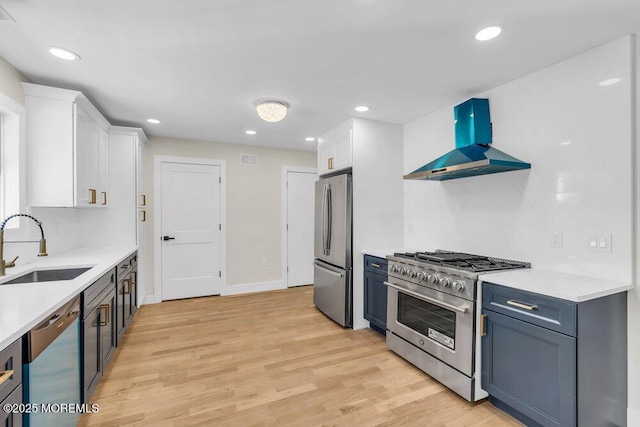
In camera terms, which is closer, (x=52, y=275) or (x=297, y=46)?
(x=297, y=46)

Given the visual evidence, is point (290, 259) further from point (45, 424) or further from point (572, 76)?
point (572, 76)

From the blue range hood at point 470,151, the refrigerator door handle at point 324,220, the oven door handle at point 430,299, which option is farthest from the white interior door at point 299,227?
the blue range hood at point 470,151

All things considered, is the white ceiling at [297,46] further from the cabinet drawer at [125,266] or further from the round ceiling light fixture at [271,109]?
the cabinet drawer at [125,266]

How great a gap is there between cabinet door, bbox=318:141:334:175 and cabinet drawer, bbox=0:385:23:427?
3.26m

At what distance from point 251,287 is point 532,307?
13.1 feet

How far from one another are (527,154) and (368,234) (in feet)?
5.72

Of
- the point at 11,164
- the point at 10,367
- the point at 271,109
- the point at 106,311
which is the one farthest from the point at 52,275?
the point at 271,109

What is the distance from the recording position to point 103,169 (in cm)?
334

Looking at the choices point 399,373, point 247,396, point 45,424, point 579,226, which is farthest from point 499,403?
point 45,424

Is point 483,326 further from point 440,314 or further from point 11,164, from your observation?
point 11,164

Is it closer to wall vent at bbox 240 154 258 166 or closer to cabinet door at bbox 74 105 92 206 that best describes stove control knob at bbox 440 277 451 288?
cabinet door at bbox 74 105 92 206

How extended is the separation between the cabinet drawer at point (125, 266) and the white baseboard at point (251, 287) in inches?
62.0

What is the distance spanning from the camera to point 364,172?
138 inches

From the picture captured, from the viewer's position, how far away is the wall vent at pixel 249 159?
488 cm
